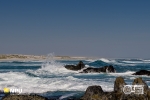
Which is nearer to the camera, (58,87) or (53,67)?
(58,87)

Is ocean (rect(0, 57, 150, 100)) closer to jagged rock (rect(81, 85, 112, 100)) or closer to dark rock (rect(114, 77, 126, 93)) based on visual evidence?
jagged rock (rect(81, 85, 112, 100))

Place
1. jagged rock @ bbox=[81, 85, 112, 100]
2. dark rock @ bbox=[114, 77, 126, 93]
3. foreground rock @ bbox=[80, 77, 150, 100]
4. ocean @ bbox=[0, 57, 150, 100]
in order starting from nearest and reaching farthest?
foreground rock @ bbox=[80, 77, 150, 100] → jagged rock @ bbox=[81, 85, 112, 100] → dark rock @ bbox=[114, 77, 126, 93] → ocean @ bbox=[0, 57, 150, 100]

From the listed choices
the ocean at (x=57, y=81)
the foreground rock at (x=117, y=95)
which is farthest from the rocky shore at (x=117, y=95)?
the ocean at (x=57, y=81)

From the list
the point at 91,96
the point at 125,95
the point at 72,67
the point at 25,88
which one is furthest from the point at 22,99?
the point at 72,67

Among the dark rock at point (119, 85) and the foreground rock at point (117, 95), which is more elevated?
the dark rock at point (119, 85)

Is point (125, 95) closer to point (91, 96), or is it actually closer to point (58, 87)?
point (91, 96)

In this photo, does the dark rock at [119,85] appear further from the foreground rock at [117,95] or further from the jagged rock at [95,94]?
the jagged rock at [95,94]

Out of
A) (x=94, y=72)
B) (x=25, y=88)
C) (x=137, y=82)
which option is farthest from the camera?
(x=94, y=72)

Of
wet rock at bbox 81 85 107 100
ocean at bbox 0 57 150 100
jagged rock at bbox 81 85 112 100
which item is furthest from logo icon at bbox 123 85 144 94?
ocean at bbox 0 57 150 100

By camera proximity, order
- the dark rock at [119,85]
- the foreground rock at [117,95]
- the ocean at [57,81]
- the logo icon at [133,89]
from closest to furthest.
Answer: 1. the foreground rock at [117,95]
2. the logo icon at [133,89]
3. the dark rock at [119,85]
4. the ocean at [57,81]

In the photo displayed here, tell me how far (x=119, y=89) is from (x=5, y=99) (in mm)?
6267

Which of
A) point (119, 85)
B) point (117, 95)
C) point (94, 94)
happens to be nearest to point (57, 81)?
point (119, 85)

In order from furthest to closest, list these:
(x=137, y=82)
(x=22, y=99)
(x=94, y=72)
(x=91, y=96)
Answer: (x=94, y=72)
(x=137, y=82)
(x=91, y=96)
(x=22, y=99)

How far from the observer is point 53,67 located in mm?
62156
